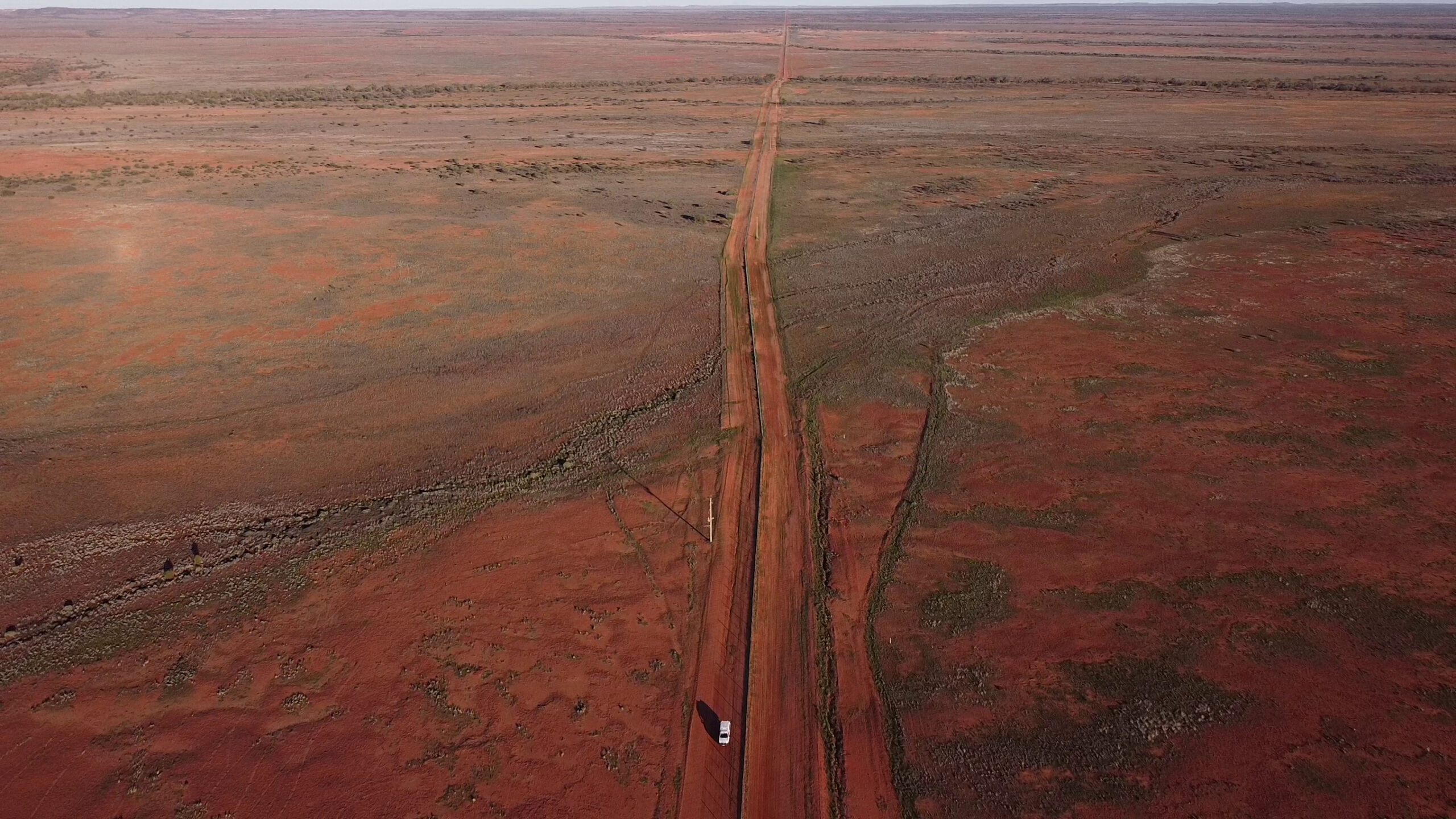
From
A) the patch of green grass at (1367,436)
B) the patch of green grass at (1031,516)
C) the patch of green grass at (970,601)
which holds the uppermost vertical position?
the patch of green grass at (1367,436)

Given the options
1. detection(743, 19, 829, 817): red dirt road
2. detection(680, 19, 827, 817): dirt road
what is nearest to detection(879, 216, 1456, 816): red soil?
detection(743, 19, 829, 817): red dirt road

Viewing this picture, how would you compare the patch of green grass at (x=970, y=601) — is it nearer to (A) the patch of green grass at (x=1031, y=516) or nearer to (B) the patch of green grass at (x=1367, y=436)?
(A) the patch of green grass at (x=1031, y=516)

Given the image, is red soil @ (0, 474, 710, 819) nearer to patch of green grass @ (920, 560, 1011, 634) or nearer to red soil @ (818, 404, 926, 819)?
red soil @ (818, 404, 926, 819)

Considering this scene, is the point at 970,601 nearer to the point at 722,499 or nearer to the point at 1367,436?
the point at 722,499

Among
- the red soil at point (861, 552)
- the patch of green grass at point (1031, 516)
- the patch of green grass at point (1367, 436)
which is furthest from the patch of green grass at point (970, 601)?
the patch of green grass at point (1367, 436)

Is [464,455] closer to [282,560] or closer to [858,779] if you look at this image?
[282,560]
